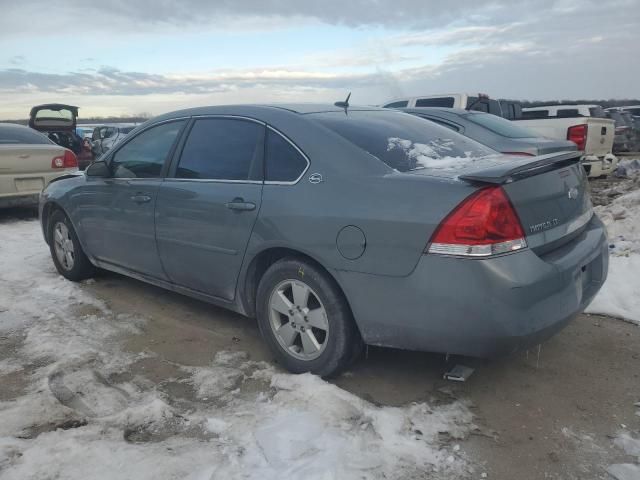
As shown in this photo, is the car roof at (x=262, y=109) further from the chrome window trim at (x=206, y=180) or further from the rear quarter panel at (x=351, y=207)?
the chrome window trim at (x=206, y=180)

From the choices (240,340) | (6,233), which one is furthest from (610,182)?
(6,233)

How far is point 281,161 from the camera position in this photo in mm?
3420

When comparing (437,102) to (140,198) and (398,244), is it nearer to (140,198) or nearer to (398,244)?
(140,198)

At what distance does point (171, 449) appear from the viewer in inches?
102

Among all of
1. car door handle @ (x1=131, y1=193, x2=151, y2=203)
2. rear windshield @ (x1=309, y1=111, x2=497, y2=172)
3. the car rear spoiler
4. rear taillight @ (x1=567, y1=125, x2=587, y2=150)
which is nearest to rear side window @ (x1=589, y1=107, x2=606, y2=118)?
rear taillight @ (x1=567, y1=125, x2=587, y2=150)

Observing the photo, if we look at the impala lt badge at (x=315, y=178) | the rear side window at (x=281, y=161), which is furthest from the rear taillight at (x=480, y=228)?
the rear side window at (x=281, y=161)

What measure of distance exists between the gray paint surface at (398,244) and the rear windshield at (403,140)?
92mm

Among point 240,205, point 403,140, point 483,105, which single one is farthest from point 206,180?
point 483,105

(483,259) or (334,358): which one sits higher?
(483,259)

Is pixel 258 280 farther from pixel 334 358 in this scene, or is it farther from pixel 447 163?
pixel 447 163

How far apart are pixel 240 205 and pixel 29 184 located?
6.06m

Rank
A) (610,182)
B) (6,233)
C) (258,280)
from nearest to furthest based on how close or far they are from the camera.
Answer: (258,280) < (6,233) < (610,182)

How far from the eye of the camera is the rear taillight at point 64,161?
8.48 m

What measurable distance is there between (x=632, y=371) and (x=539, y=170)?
1450 mm
